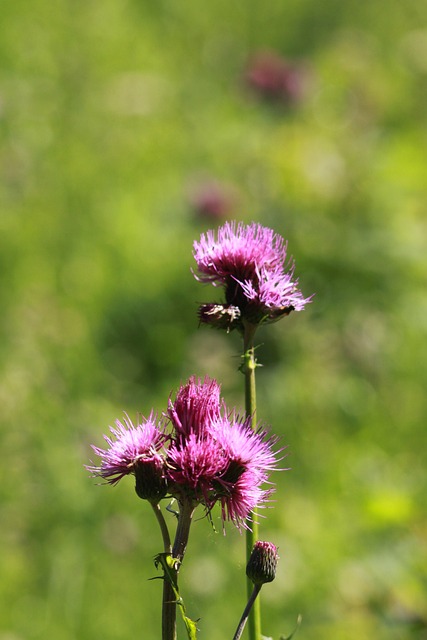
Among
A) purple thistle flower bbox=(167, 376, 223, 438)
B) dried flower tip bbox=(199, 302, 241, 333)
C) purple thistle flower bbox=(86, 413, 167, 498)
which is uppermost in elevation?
dried flower tip bbox=(199, 302, 241, 333)

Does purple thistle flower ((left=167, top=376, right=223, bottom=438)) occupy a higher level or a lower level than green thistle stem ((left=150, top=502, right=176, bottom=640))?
higher

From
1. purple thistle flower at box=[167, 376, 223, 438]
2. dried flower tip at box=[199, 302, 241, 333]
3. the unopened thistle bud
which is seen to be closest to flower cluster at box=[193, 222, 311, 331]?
dried flower tip at box=[199, 302, 241, 333]

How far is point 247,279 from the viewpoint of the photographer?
80.5 inches

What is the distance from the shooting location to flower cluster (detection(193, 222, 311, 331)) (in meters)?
1.97

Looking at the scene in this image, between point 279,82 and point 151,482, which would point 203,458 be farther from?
point 279,82

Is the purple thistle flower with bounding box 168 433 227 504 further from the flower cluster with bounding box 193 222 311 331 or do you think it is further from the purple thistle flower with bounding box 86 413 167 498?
the flower cluster with bounding box 193 222 311 331

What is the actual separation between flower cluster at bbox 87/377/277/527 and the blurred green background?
4.46ft

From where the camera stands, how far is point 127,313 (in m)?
6.56

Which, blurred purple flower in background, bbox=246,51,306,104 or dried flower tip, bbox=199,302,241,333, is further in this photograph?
blurred purple flower in background, bbox=246,51,306,104

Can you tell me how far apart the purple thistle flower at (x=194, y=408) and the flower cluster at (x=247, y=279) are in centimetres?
17

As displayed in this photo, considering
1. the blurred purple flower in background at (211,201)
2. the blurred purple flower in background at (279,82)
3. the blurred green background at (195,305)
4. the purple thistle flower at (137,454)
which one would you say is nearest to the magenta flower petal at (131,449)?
the purple thistle flower at (137,454)

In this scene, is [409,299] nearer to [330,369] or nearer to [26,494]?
[330,369]

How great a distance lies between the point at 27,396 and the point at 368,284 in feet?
7.34

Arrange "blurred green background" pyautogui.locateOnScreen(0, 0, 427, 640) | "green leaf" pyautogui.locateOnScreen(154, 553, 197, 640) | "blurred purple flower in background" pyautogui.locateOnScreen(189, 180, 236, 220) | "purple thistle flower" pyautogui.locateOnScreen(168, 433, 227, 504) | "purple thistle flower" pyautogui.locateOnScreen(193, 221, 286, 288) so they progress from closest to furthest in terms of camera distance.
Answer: "green leaf" pyautogui.locateOnScreen(154, 553, 197, 640), "purple thistle flower" pyautogui.locateOnScreen(168, 433, 227, 504), "purple thistle flower" pyautogui.locateOnScreen(193, 221, 286, 288), "blurred green background" pyautogui.locateOnScreen(0, 0, 427, 640), "blurred purple flower in background" pyautogui.locateOnScreen(189, 180, 236, 220)
